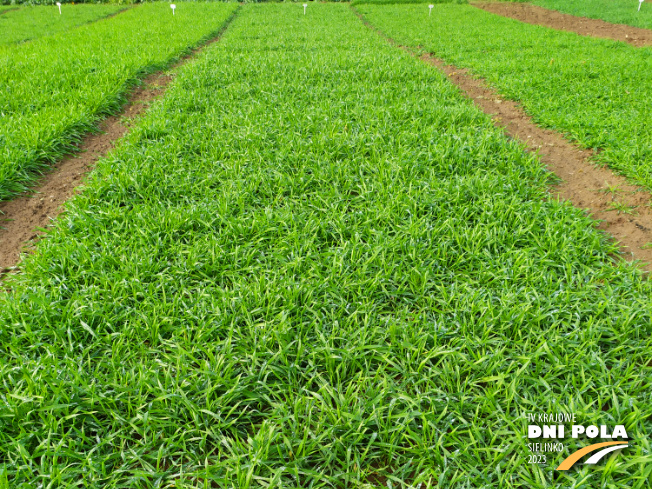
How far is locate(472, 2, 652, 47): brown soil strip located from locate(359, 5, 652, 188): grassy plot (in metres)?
1.52

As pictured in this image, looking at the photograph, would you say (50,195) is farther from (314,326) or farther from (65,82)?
(65,82)

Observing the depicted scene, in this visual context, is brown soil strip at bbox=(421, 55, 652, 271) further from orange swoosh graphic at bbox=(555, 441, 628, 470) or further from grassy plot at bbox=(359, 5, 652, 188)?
orange swoosh graphic at bbox=(555, 441, 628, 470)

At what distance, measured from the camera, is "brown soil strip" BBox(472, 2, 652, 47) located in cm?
1034

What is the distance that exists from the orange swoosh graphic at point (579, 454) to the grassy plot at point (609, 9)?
13.4m

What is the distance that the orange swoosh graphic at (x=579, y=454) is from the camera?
5.04ft

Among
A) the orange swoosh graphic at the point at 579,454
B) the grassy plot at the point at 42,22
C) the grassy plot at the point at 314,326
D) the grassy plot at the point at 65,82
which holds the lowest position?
the orange swoosh graphic at the point at 579,454

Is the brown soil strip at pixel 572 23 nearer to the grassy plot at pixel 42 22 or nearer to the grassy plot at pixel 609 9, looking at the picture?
the grassy plot at pixel 609 9

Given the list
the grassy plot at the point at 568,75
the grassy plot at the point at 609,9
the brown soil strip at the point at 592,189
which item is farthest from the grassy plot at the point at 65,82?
the grassy plot at the point at 609,9

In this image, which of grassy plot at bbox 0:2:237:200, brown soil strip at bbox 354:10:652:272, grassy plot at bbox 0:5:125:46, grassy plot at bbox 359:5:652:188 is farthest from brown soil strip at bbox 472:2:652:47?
grassy plot at bbox 0:5:125:46

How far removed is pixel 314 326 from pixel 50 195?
2.85 m

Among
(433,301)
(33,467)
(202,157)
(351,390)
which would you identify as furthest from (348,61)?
(33,467)

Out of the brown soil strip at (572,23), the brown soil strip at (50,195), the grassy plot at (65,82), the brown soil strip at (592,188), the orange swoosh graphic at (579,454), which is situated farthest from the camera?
the brown soil strip at (572,23)

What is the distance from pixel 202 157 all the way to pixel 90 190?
1.03 meters

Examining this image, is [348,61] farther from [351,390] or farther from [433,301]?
[351,390]
